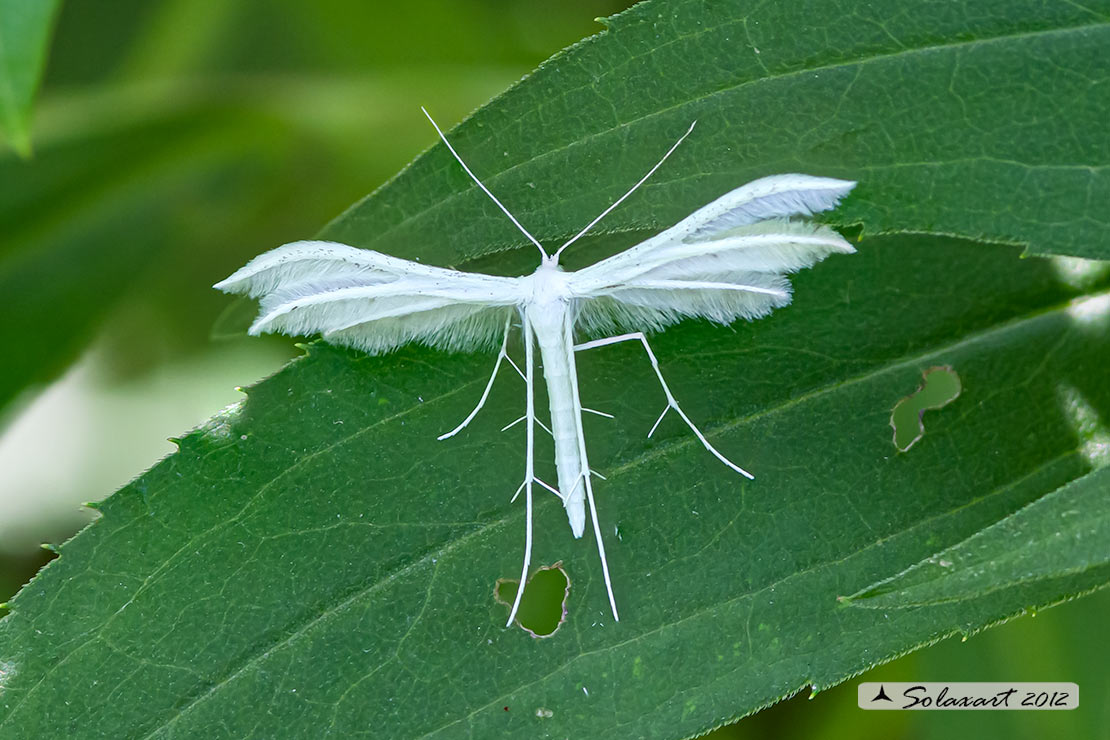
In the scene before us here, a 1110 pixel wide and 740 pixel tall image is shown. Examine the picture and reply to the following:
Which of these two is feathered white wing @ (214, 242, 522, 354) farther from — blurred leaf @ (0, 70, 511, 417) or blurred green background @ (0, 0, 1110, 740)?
blurred leaf @ (0, 70, 511, 417)

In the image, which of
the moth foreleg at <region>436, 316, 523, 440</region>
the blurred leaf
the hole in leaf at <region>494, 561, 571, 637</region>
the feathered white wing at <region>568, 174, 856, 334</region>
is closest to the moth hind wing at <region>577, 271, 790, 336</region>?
the feathered white wing at <region>568, 174, 856, 334</region>

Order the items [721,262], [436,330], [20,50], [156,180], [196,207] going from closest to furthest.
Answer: [20,50], [721,262], [436,330], [156,180], [196,207]

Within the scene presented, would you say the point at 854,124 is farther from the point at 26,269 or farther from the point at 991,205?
the point at 26,269

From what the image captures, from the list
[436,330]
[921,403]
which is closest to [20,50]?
[436,330]

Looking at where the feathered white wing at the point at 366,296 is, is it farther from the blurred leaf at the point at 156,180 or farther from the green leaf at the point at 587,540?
the blurred leaf at the point at 156,180

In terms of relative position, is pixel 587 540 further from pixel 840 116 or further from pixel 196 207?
pixel 196 207

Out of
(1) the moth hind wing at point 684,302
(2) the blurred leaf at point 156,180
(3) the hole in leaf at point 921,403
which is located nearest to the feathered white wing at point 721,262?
(1) the moth hind wing at point 684,302

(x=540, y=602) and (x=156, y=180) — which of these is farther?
(x=156, y=180)
